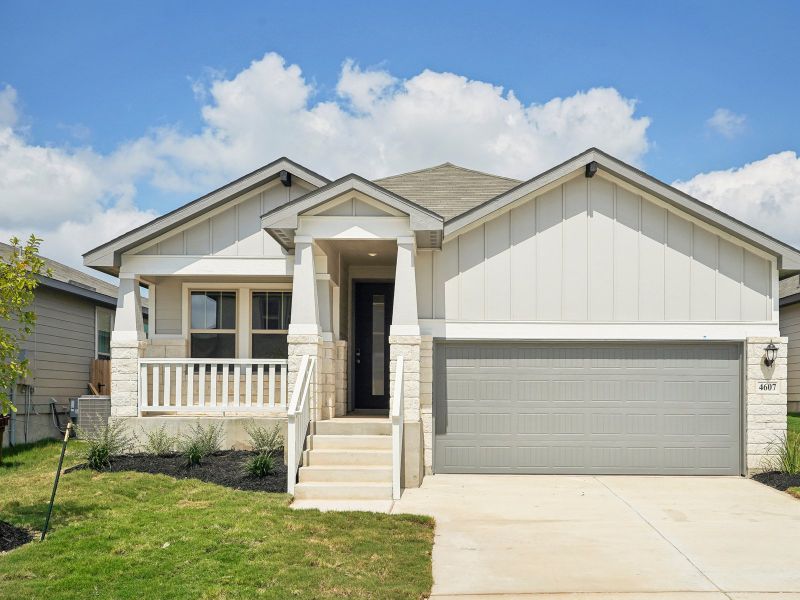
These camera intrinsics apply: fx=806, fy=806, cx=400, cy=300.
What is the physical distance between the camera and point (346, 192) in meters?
11.0

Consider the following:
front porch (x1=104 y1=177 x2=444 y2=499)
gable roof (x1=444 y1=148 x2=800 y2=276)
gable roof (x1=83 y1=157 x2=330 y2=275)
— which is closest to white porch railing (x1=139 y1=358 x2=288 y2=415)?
front porch (x1=104 y1=177 x2=444 y2=499)

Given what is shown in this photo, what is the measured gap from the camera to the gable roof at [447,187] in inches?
566

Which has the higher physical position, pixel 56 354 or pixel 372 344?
pixel 372 344

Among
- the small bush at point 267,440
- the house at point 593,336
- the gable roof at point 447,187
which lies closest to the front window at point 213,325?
the house at point 593,336

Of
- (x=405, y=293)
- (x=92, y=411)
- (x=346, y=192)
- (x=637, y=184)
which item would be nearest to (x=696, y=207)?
(x=637, y=184)

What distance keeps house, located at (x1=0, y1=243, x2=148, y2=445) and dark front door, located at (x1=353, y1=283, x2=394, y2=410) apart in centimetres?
586

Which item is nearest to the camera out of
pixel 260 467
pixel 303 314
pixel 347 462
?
pixel 260 467

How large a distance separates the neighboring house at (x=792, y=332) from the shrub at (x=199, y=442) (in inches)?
512

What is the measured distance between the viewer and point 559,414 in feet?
40.0

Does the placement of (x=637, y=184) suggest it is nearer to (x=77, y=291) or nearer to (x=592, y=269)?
(x=592, y=269)

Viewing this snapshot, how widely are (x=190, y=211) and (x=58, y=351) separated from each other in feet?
18.5

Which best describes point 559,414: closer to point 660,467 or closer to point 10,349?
point 660,467

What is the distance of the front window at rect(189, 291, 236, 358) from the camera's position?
1384 cm

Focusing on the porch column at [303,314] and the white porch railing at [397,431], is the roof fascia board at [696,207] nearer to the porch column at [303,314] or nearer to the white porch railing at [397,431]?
the white porch railing at [397,431]
